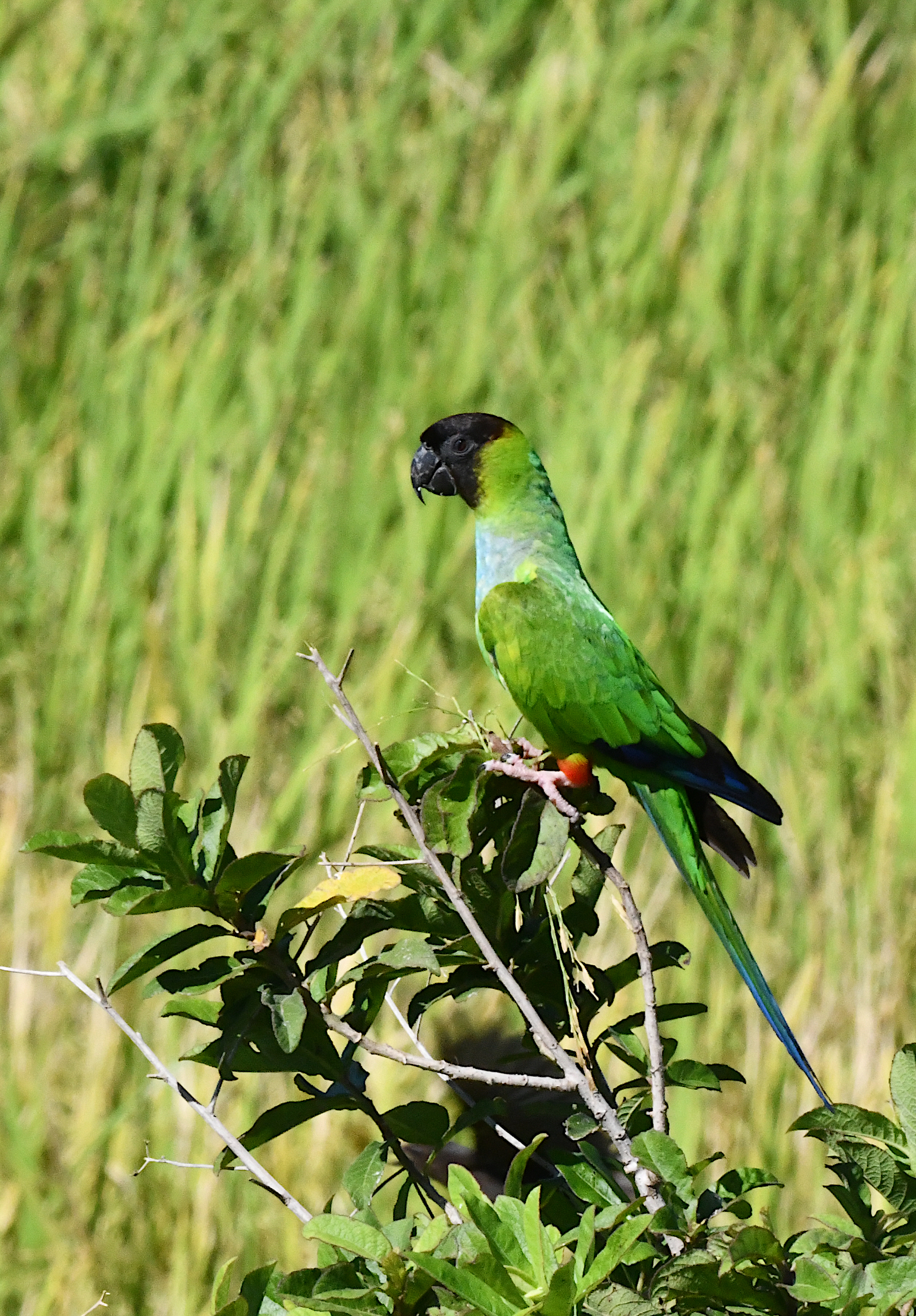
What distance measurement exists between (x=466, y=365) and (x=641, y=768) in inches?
74.3

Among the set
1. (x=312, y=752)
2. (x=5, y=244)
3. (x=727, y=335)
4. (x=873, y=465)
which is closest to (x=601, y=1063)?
(x=312, y=752)

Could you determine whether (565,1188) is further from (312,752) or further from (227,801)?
(312,752)

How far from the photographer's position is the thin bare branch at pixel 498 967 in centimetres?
119

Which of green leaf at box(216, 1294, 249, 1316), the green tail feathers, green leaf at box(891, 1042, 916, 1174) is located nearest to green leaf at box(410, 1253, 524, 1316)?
green leaf at box(216, 1294, 249, 1316)

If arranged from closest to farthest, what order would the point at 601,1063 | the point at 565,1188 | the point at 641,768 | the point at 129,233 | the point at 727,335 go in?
the point at 565,1188, the point at 641,768, the point at 601,1063, the point at 727,335, the point at 129,233

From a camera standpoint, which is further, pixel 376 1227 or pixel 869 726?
pixel 869 726

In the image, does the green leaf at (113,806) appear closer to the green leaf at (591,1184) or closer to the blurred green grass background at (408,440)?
the green leaf at (591,1184)

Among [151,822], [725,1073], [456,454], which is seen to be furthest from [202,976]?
[456,454]

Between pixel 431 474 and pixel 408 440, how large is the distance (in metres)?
1.04

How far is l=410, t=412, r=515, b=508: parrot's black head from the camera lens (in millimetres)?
2453

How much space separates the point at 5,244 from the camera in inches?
156

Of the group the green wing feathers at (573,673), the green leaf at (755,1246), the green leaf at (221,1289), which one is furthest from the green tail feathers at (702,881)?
the green leaf at (221,1289)

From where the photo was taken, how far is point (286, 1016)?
1198 mm

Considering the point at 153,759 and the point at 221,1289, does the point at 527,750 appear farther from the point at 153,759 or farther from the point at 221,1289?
the point at 221,1289
